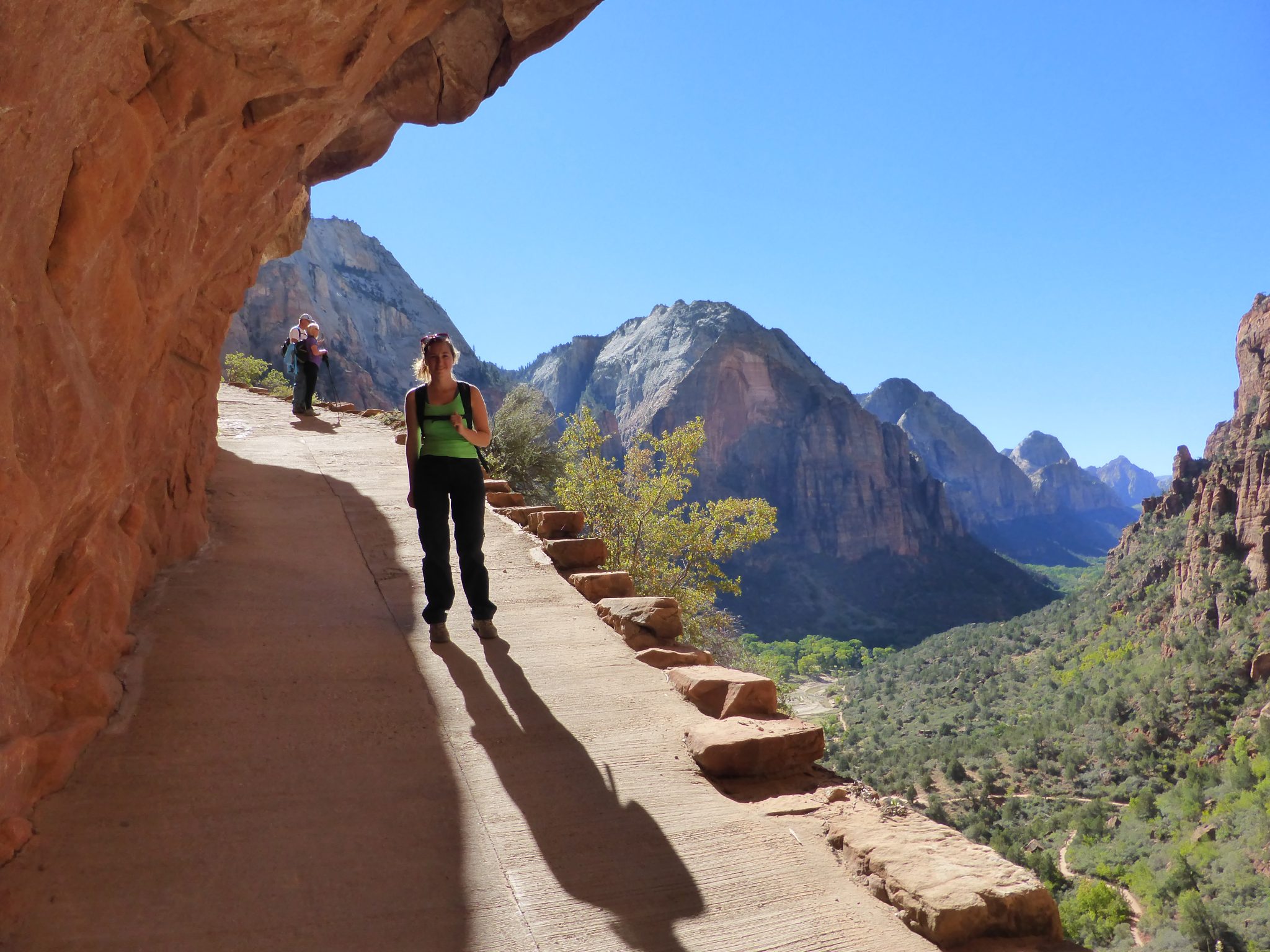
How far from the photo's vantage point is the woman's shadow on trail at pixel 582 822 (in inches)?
102

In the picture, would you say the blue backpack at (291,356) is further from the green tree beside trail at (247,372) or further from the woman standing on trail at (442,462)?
the woman standing on trail at (442,462)

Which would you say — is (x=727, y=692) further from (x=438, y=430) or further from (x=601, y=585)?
(x=438, y=430)

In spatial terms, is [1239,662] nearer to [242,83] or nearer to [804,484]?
[242,83]

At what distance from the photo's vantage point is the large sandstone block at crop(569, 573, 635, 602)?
5660mm

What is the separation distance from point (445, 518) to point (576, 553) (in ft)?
5.97

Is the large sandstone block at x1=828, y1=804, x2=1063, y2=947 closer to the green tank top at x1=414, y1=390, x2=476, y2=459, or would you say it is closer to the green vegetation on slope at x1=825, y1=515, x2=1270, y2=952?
the green tank top at x1=414, y1=390, x2=476, y2=459

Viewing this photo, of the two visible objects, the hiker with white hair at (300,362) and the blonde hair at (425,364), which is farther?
the hiker with white hair at (300,362)

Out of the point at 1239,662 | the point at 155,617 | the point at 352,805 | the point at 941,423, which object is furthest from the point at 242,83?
the point at 941,423

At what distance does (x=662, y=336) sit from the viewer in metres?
132

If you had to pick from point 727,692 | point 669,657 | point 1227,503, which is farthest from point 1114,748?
→ point 727,692

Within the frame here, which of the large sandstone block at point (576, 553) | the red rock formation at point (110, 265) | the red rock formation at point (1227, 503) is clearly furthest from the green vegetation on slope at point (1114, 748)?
the red rock formation at point (110, 265)

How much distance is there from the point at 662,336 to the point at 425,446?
130 metres

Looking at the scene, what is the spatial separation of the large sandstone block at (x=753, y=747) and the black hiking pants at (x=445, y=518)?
5.14 ft

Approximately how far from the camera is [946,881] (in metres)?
2.56
